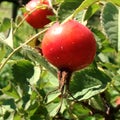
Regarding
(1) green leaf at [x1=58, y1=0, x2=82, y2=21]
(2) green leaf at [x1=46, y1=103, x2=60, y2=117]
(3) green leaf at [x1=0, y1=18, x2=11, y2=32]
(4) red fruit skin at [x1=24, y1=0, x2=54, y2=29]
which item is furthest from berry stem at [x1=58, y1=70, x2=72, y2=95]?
(3) green leaf at [x1=0, y1=18, x2=11, y2=32]

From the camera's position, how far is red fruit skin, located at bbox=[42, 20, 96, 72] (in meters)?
1.10

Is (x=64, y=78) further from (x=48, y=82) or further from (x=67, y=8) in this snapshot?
(x=48, y=82)

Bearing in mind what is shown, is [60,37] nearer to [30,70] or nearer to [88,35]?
[88,35]

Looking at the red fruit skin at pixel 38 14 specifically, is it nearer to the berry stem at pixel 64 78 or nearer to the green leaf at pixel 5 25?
the green leaf at pixel 5 25

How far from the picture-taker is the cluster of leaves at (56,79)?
120 cm

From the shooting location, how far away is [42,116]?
150 cm

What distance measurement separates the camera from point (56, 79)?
1.48 meters

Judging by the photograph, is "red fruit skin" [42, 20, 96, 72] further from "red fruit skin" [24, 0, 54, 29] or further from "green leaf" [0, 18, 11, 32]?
"green leaf" [0, 18, 11, 32]

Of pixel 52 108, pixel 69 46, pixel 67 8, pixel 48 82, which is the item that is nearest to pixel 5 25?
pixel 48 82

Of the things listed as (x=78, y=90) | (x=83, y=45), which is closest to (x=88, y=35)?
(x=83, y=45)

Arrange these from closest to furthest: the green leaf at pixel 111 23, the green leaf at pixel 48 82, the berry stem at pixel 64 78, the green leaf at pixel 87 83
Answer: the green leaf at pixel 111 23 < the berry stem at pixel 64 78 < the green leaf at pixel 87 83 < the green leaf at pixel 48 82

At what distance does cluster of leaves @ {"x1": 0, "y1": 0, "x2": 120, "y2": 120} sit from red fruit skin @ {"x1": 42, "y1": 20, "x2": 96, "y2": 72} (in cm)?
6

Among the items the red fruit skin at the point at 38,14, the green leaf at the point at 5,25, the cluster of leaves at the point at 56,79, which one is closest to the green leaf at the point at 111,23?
the cluster of leaves at the point at 56,79

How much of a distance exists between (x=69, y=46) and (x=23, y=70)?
0.44 m
